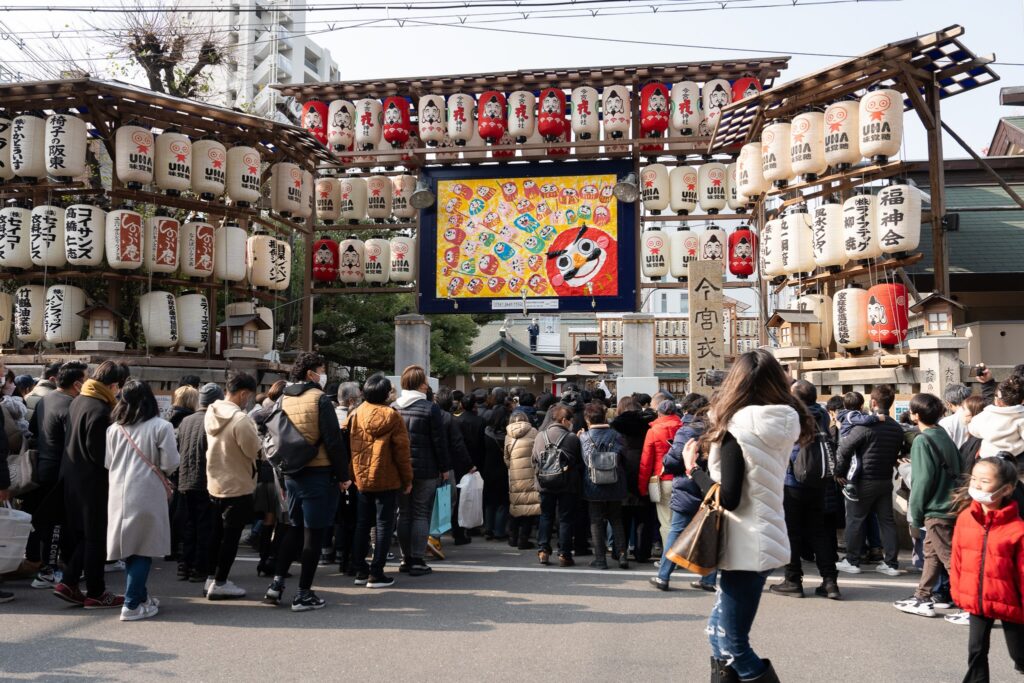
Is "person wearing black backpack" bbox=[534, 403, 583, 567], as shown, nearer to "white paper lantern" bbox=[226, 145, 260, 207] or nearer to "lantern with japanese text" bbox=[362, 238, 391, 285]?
"white paper lantern" bbox=[226, 145, 260, 207]

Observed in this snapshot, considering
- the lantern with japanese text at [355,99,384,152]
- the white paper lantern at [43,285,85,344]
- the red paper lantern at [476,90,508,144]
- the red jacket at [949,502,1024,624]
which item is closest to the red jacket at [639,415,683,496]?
the red jacket at [949,502,1024,624]

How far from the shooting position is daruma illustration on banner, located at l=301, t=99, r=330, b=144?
20.8 meters

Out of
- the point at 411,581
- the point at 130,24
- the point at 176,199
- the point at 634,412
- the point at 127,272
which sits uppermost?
the point at 130,24

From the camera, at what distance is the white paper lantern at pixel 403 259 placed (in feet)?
65.6

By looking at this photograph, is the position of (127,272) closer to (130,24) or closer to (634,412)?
(130,24)

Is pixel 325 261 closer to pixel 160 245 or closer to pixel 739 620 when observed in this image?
pixel 160 245

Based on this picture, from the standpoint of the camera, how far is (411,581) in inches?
290

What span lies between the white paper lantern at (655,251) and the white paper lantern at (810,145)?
463 centimetres

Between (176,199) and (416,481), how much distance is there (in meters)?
11.5

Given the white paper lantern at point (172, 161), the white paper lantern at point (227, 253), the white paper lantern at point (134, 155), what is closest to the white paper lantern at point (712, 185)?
the white paper lantern at point (227, 253)

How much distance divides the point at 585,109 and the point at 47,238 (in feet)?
40.2

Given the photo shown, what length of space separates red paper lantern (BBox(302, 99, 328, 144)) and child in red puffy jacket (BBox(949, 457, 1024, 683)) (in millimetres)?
19141

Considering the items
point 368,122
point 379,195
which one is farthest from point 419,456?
point 368,122

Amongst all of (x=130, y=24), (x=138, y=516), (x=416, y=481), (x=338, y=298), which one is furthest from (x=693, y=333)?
(x=130, y=24)
